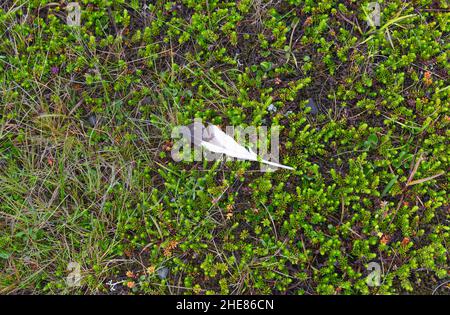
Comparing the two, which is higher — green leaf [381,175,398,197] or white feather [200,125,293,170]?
white feather [200,125,293,170]

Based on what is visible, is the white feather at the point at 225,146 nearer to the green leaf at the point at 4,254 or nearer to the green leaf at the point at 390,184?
the green leaf at the point at 390,184

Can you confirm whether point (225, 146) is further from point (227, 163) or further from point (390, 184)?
point (390, 184)

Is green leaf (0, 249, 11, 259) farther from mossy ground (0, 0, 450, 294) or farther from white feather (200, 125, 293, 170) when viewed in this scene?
white feather (200, 125, 293, 170)

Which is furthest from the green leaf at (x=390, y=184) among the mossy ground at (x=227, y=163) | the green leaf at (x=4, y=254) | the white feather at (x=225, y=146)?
the green leaf at (x=4, y=254)

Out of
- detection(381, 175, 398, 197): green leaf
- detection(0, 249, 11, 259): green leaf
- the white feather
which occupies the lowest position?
detection(0, 249, 11, 259): green leaf

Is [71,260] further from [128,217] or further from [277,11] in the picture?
[277,11]

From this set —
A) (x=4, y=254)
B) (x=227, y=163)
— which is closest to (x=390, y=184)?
(x=227, y=163)

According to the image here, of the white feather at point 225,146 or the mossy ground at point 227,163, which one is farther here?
the white feather at point 225,146

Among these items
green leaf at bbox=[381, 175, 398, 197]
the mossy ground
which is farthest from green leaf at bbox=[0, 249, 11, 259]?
green leaf at bbox=[381, 175, 398, 197]

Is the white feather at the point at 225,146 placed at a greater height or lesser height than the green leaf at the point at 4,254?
greater
